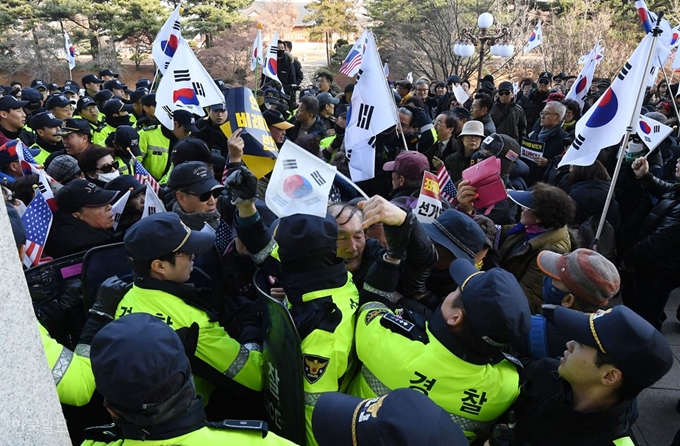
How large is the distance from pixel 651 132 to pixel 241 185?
4.44m

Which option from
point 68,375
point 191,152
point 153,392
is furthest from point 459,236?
point 191,152

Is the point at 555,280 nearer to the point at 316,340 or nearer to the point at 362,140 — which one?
the point at 316,340


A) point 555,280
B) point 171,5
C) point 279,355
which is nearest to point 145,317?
point 279,355

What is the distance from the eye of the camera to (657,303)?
4660 millimetres

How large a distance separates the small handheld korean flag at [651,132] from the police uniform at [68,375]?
17.0 ft

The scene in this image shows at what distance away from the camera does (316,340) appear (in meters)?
2.16

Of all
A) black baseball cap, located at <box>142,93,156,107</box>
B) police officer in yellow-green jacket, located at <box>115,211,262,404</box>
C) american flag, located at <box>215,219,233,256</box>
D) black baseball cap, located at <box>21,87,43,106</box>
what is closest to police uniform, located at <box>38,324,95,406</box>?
police officer in yellow-green jacket, located at <box>115,211,262,404</box>

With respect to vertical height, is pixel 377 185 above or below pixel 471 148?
below

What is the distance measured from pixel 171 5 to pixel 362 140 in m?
34.3

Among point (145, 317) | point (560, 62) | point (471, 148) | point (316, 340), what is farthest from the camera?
point (560, 62)

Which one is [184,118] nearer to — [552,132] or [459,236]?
[459,236]

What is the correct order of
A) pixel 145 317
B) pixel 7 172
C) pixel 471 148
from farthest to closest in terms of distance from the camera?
pixel 471 148 < pixel 7 172 < pixel 145 317

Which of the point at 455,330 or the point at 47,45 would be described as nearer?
the point at 455,330

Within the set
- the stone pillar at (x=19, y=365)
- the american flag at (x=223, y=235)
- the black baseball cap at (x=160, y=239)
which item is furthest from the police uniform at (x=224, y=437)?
the american flag at (x=223, y=235)
